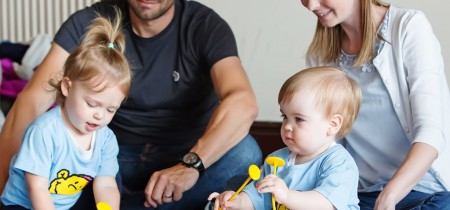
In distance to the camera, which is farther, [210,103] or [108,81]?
[210,103]

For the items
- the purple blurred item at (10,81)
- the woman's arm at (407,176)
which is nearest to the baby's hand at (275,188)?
the woman's arm at (407,176)

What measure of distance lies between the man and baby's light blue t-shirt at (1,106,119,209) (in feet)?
1.17

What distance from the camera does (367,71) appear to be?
1.58 metres

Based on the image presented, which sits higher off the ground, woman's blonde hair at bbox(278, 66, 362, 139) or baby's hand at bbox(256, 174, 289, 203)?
woman's blonde hair at bbox(278, 66, 362, 139)

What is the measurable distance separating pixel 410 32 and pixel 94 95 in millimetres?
843

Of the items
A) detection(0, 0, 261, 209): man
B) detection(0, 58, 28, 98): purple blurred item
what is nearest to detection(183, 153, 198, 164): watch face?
detection(0, 0, 261, 209): man

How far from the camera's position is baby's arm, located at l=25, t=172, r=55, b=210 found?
132 centimetres

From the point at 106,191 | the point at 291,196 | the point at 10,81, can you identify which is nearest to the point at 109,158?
the point at 106,191

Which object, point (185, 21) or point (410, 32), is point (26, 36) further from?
point (410, 32)

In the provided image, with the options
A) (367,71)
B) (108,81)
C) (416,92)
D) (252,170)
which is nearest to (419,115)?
(416,92)

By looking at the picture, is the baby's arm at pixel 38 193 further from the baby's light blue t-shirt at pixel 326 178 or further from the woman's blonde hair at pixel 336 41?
the woman's blonde hair at pixel 336 41

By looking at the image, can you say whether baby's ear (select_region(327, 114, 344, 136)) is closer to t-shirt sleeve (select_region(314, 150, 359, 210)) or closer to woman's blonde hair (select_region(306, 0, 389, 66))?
t-shirt sleeve (select_region(314, 150, 359, 210))

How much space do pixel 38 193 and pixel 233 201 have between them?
1.53 feet

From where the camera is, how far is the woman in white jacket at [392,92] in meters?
1.45
